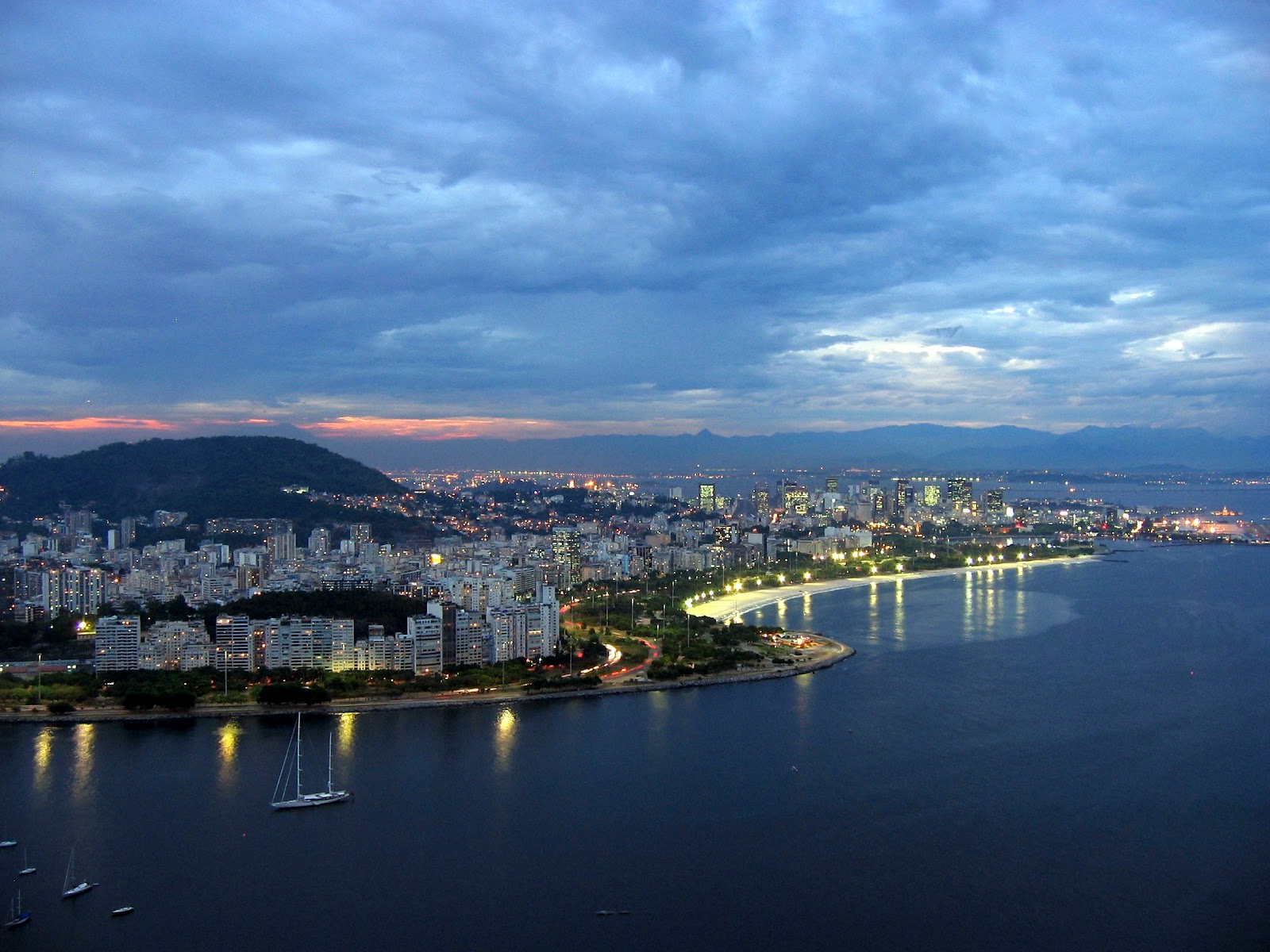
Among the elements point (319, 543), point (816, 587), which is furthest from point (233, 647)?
point (319, 543)

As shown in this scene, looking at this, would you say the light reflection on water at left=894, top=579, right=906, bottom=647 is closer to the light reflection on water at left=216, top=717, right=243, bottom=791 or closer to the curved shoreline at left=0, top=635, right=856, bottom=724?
the curved shoreline at left=0, top=635, right=856, bottom=724

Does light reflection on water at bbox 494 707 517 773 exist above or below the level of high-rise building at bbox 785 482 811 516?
below

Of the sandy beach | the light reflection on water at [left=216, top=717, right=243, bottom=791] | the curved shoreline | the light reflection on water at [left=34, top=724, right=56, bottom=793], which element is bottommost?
the light reflection on water at [left=216, top=717, right=243, bottom=791]

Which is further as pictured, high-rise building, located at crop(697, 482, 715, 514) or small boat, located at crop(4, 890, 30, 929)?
high-rise building, located at crop(697, 482, 715, 514)

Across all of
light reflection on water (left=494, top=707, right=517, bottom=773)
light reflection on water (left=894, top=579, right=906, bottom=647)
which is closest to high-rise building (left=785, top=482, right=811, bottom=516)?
light reflection on water (left=894, top=579, right=906, bottom=647)

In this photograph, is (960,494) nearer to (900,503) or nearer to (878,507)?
(900,503)

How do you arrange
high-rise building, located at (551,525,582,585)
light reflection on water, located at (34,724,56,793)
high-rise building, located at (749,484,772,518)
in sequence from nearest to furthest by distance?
1. light reflection on water, located at (34,724,56,793)
2. high-rise building, located at (551,525,582,585)
3. high-rise building, located at (749,484,772,518)

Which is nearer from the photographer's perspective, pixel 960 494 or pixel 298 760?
pixel 298 760
